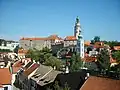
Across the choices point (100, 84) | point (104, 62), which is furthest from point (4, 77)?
point (104, 62)

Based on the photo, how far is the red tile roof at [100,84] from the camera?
6.82 m

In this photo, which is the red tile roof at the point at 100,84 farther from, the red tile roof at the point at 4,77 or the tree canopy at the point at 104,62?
the tree canopy at the point at 104,62

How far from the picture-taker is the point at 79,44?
26594mm

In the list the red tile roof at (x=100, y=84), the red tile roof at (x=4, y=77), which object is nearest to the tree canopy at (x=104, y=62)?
the red tile roof at (x=4, y=77)

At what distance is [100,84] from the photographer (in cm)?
717

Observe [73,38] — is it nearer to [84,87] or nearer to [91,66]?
[91,66]

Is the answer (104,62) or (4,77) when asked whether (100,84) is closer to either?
(4,77)

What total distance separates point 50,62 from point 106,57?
15.9ft

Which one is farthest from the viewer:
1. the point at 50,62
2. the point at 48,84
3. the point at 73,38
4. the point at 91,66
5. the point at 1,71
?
the point at 73,38

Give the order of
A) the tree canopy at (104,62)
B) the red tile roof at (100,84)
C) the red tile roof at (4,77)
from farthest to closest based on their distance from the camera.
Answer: the tree canopy at (104,62) < the red tile roof at (4,77) < the red tile roof at (100,84)

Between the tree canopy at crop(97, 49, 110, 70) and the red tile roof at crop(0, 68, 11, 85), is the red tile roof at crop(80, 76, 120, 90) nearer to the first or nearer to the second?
the red tile roof at crop(0, 68, 11, 85)

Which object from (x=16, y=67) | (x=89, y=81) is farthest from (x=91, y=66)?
(x=89, y=81)

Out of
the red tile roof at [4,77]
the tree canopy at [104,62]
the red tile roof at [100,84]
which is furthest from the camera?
the tree canopy at [104,62]

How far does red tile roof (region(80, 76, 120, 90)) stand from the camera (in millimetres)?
6819
